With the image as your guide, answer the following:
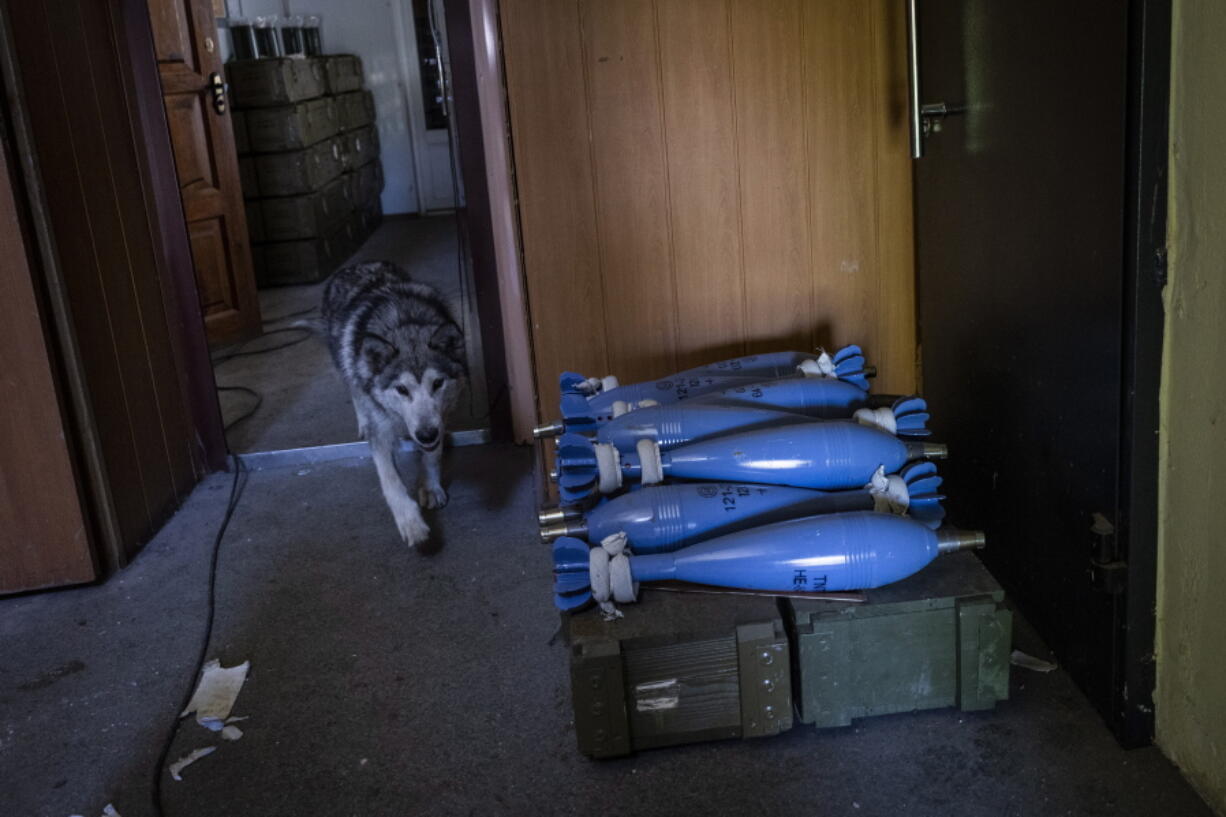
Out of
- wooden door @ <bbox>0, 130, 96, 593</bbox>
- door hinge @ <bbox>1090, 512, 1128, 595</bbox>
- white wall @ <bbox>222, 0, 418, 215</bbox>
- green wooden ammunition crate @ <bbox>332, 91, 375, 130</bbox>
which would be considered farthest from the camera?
white wall @ <bbox>222, 0, 418, 215</bbox>

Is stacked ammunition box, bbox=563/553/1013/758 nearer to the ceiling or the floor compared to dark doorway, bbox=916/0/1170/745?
nearer to the floor

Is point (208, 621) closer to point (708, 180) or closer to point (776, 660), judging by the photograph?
point (776, 660)

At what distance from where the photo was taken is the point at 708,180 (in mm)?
3100

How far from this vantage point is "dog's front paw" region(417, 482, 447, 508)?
136 inches

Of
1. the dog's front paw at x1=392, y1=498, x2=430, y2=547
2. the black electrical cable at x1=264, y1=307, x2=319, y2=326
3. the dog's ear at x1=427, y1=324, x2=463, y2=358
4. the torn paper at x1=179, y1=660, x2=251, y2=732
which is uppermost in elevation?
the dog's ear at x1=427, y1=324, x2=463, y2=358

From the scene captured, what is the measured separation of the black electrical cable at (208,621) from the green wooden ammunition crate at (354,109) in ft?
17.4

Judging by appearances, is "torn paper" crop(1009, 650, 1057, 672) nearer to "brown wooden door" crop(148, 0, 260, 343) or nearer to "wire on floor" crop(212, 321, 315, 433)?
"wire on floor" crop(212, 321, 315, 433)

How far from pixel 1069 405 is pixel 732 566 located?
27.5 inches

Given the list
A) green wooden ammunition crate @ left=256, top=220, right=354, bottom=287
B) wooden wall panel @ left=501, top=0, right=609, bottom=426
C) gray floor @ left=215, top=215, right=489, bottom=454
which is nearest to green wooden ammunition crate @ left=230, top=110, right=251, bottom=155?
green wooden ammunition crate @ left=256, top=220, right=354, bottom=287

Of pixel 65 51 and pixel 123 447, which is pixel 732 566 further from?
pixel 65 51

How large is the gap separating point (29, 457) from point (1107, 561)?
104 inches

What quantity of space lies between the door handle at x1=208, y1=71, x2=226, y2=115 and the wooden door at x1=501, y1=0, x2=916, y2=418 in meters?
3.00

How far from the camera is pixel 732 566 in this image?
6.44 feet

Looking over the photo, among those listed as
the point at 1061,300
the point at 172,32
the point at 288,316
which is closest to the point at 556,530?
the point at 1061,300
